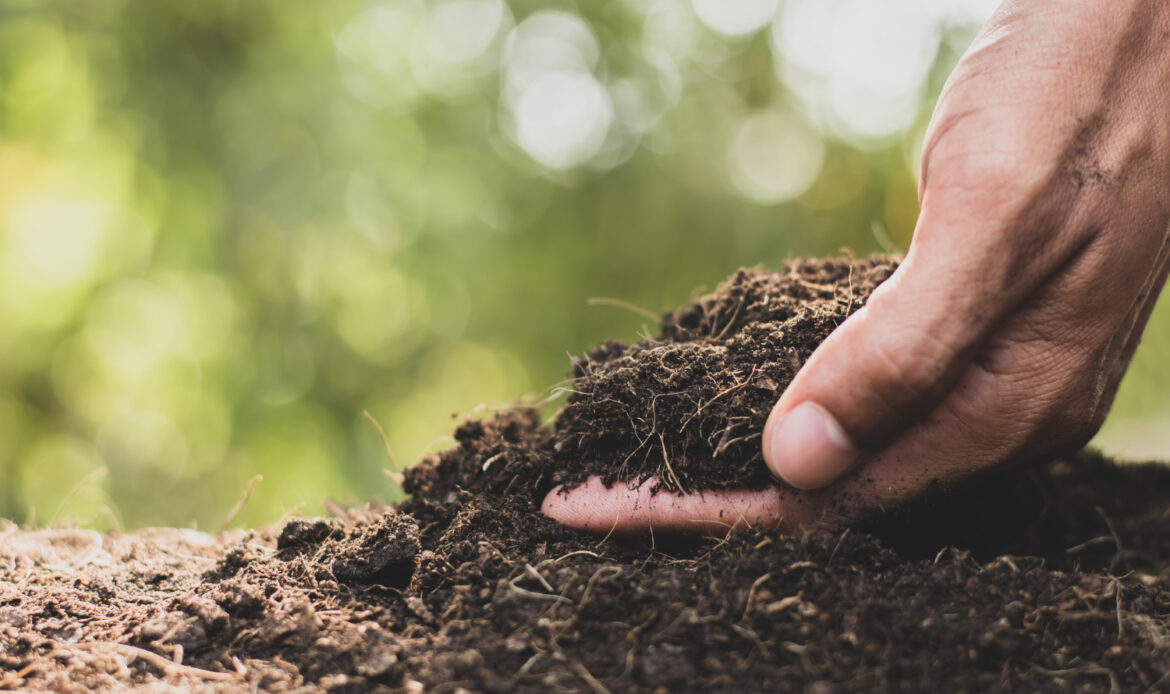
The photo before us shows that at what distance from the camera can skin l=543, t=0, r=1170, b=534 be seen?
5.05ft

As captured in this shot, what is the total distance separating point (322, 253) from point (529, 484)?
7603mm

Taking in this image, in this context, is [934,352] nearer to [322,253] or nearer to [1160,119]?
[1160,119]

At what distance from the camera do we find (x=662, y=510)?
187 cm

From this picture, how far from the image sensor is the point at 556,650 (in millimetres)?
1332

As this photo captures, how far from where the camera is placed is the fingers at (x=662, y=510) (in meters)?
1.84

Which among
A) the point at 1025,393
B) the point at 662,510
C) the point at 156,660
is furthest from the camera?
the point at 662,510

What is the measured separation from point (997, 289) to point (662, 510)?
39.7 inches

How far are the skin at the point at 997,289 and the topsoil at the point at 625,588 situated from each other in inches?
5.6

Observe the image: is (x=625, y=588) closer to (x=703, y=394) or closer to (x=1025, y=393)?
(x=703, y=394)

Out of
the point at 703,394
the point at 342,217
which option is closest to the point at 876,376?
the point at 703,394

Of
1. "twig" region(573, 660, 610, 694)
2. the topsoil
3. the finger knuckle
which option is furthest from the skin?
"twig" region(573, 660, 610, 694)

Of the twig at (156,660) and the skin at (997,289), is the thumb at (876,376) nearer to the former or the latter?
the skin at (997,289)

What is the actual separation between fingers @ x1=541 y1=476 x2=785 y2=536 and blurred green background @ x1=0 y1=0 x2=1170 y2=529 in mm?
3211

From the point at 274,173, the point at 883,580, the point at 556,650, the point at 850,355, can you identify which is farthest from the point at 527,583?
the point at 274,173
